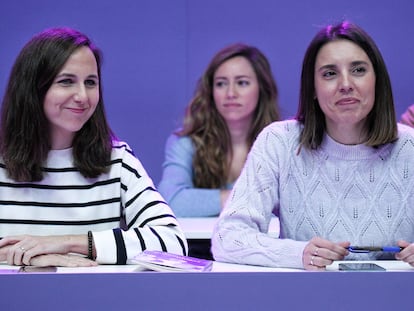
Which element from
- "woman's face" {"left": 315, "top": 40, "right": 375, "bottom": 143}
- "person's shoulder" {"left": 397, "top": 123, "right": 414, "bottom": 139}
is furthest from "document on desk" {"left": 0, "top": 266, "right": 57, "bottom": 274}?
"person's shoulder" {"left": 397, "top": 123, "right": 414, "bottom": 139}

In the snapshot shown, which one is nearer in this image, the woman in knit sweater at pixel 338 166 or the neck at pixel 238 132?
the woman in knit sweater at pixel 338 166

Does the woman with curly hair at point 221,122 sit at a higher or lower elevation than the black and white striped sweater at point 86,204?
higher

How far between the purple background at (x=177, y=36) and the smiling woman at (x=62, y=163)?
2028 millimetres

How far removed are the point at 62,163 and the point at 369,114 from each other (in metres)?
1.04

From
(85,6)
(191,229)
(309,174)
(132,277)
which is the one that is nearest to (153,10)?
(85,6)

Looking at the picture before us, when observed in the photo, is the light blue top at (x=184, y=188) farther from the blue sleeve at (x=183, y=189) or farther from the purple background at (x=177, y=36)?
the purple background at (x=177, y=36)

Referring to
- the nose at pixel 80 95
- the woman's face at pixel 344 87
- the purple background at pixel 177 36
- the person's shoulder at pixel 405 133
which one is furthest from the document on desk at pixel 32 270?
the purple background at pixel 177 36

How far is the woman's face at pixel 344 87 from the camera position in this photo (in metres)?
2.53

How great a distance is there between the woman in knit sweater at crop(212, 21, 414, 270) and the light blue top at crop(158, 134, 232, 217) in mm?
1198

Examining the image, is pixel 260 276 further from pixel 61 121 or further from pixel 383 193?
pixel 61 121

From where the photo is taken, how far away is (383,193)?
100 inches

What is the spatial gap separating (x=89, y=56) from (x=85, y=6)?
2.12m

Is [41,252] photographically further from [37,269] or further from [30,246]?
[37,269]

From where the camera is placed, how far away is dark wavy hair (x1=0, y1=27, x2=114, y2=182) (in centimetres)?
256
